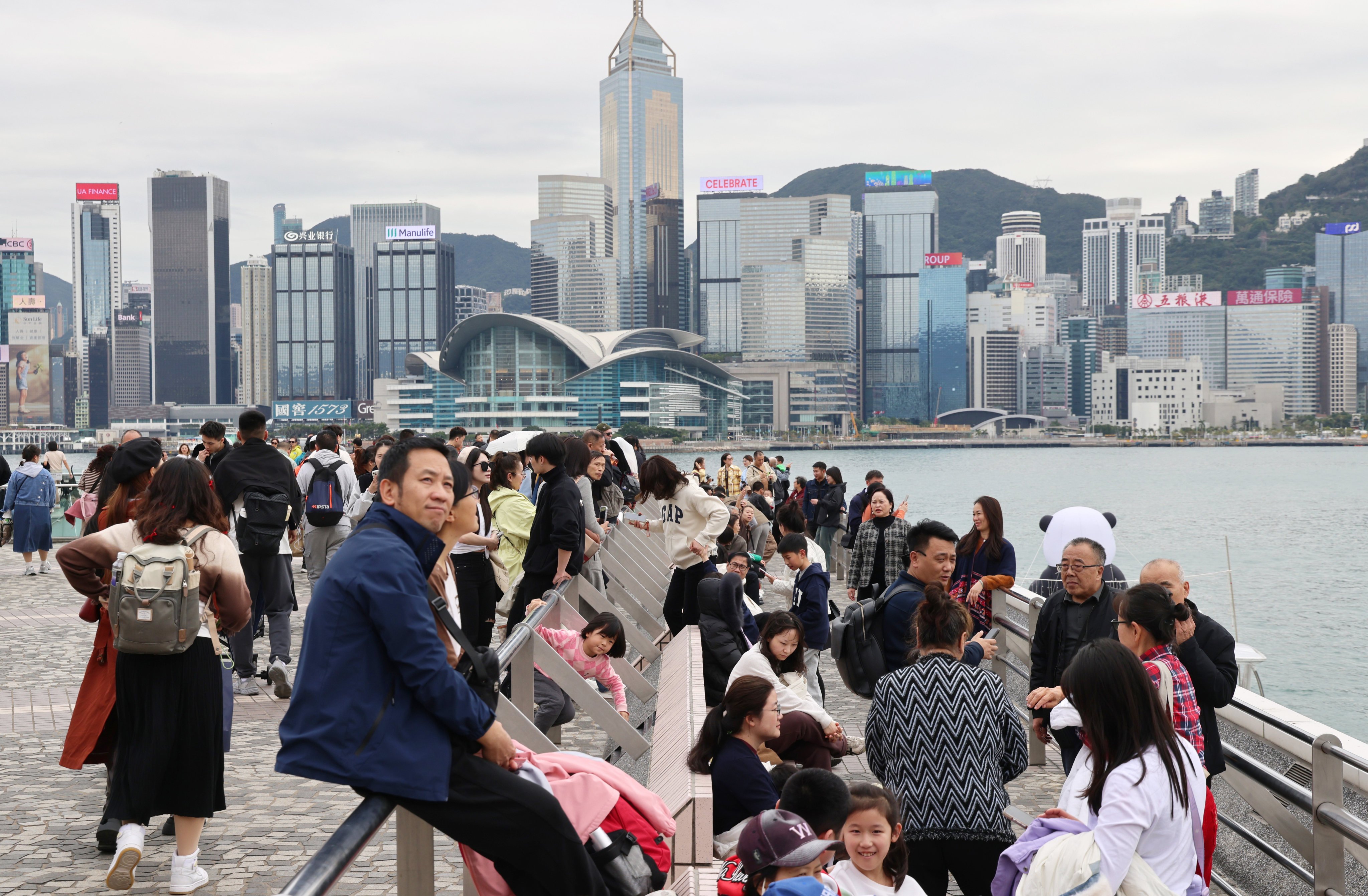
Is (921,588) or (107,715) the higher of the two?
(921,588)

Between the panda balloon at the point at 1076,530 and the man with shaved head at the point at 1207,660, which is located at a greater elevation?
the panda balloon at the point at 1076,530

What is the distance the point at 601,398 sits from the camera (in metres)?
112

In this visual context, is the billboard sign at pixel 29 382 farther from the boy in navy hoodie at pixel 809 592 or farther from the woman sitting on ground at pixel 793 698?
the woman sitting on ground at pixel 793 698

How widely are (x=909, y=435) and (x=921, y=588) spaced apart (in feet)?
522

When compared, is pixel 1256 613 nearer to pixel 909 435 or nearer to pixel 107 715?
pixel 107 715

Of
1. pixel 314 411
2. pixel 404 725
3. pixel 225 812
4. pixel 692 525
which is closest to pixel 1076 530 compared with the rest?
pixel 692 525

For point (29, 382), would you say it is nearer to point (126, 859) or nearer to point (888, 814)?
point (126, 859)

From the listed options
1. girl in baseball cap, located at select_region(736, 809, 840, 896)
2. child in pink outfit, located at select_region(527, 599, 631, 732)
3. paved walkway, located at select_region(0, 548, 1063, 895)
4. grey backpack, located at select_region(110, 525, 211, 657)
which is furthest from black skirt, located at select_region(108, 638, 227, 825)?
girl in baseball cap, located at select_region(736, 809, 840, 896)

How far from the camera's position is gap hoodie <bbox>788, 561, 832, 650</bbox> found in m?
6.31

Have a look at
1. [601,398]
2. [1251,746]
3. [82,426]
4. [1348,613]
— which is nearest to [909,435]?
[601,398]

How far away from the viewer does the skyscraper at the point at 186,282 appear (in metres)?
197

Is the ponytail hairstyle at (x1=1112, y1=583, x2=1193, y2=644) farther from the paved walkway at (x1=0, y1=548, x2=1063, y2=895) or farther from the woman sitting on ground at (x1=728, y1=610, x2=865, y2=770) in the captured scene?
A: the paved walkway at (x1=0, y1=548, x2=1063, y2=895)

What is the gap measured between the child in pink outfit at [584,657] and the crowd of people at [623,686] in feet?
0.06

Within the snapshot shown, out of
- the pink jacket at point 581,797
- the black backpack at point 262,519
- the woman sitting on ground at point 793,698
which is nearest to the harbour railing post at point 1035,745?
the woman sitting on ground at point 793,698
